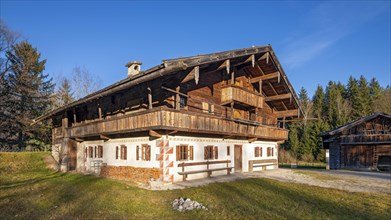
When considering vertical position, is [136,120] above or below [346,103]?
below

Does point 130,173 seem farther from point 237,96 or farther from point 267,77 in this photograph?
point 267,77

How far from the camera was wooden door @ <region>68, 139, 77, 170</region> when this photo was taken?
78.8 ft

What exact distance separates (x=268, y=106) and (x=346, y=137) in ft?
33.9

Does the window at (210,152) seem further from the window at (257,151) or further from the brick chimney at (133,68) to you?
the brick chimney at (133,68)

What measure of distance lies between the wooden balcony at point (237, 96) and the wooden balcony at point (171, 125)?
1.67 metres

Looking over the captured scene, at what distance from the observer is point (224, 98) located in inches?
798

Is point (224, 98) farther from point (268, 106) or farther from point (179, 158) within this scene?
point (268, 106)

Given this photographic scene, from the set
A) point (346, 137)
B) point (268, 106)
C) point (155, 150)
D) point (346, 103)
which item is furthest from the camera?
point (346, 103)

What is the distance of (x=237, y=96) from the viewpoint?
20125 millimetres

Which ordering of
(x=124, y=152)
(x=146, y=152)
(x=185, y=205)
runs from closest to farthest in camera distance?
(x=185, y=205)
(x=146, y=152)
(x=124, y=152)

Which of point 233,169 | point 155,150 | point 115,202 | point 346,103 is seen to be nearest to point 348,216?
point 115,202

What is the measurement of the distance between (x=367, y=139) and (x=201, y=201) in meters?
25.2

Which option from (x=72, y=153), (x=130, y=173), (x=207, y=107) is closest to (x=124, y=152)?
(x=130, y=173)

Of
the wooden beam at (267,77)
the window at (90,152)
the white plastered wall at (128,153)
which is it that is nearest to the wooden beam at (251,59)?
the wooden beam at (267,77)
